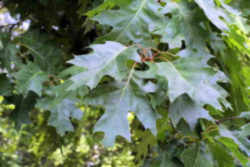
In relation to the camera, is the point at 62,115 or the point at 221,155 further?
the point at 62,115

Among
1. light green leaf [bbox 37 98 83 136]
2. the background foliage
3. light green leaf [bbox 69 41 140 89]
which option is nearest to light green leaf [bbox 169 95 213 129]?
the background foliage

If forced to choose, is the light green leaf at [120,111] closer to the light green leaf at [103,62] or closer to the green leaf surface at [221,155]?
the light green leaf at [103,62]

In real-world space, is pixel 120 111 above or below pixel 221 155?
above

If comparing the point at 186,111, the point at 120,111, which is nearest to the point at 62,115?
the point at 120,111

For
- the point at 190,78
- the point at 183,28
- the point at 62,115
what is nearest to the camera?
the point at 190,78

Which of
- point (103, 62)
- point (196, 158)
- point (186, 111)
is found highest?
point (103, 62)

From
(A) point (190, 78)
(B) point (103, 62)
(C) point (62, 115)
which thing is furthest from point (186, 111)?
(C) point (62, 115)

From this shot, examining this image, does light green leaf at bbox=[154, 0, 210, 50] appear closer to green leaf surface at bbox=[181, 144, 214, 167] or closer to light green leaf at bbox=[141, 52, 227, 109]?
light green leaf at bbox=[141, 52, 227, 109]

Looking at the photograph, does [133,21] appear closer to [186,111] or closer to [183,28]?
[183,28]

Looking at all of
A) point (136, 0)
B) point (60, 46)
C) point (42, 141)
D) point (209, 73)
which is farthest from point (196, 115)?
point (42, 141)

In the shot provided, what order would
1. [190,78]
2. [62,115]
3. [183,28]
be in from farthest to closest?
1. [62,115]
2. [183,28]
3. [190,78]
